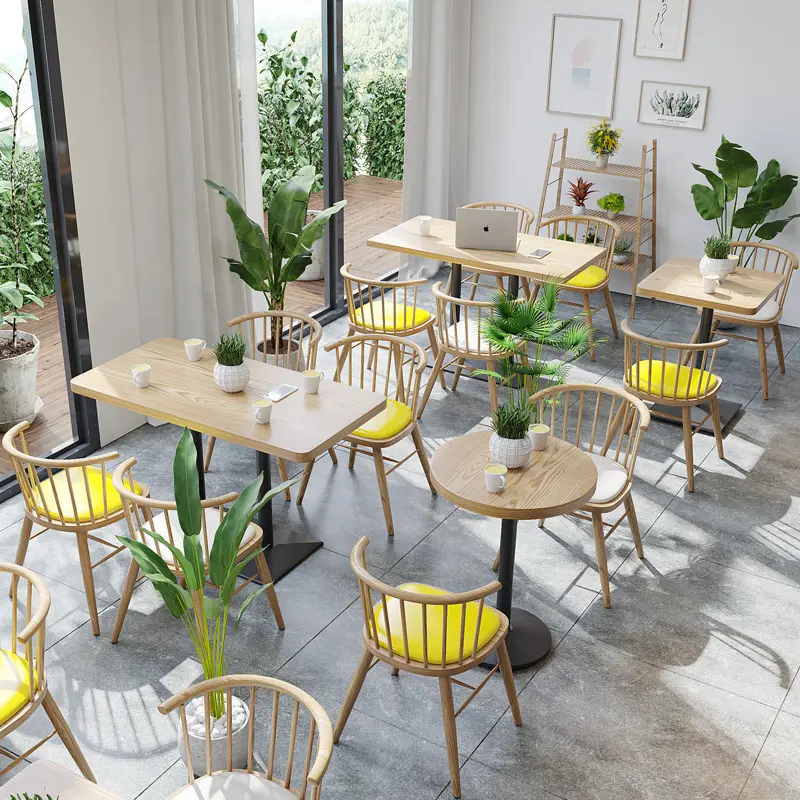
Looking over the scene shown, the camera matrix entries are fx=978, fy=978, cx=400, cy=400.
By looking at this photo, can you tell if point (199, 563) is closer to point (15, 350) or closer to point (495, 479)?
point (495, 479)

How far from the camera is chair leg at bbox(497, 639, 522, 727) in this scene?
337 centimetres

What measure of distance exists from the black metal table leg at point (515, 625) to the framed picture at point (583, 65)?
468 cm

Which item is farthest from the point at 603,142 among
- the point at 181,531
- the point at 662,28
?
the point at 181,531

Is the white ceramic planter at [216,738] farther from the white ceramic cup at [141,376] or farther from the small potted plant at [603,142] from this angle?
the small potted plant at [603,142]

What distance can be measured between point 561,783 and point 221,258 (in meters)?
3.53

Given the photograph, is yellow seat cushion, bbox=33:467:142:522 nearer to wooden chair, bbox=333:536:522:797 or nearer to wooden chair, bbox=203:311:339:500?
wooden chair, bbox=203:311:339:500

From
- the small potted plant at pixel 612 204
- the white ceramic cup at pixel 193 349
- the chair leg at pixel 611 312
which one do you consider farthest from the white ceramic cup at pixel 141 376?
the small potted plant at pixel 612 204

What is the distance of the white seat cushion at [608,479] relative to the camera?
4062 millimetres

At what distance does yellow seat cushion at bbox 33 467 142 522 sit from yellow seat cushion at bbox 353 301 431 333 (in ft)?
6.83

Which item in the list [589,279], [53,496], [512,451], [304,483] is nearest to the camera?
[512,451]

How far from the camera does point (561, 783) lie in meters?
3.30

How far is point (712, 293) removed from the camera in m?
5.50

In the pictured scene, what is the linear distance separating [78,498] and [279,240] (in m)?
2.09

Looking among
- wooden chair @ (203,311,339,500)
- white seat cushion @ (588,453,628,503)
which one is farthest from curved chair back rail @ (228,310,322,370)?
white seat cushion @ (588,453,628,503)
